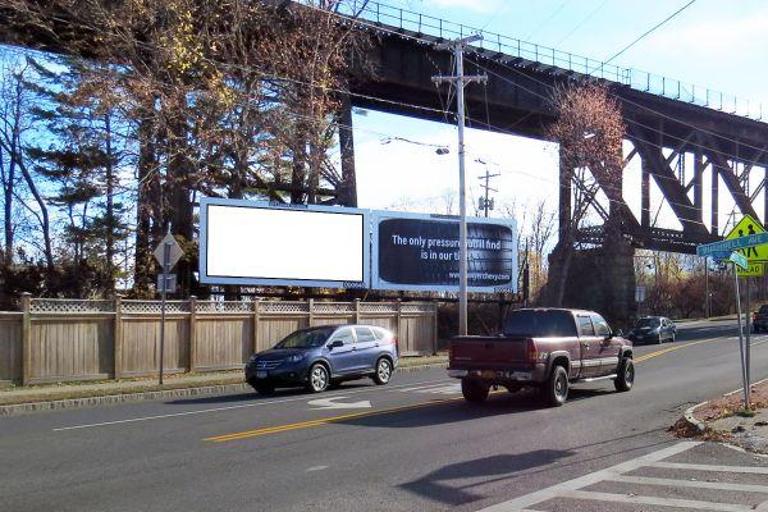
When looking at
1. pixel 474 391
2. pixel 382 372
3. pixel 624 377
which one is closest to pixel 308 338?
pixel 382 372

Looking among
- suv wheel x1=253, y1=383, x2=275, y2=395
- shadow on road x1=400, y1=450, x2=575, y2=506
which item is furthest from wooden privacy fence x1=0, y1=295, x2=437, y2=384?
shadow on road x1=400, y1=450, x2=575, y2=506

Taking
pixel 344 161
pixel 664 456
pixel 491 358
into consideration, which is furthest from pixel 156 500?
pixel 344 161

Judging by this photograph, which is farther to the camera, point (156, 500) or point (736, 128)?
point (736, 128)

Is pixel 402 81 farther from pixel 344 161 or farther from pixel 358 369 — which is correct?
pixel 358 369

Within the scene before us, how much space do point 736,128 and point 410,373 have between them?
48459 mm

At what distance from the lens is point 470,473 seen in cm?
843

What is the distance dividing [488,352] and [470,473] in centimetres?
592

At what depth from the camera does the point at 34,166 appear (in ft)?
105

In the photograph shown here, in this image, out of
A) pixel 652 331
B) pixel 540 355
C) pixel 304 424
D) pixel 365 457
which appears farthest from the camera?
pixel 652 331

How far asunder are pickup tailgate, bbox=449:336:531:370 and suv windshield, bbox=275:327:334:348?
14.2 feet

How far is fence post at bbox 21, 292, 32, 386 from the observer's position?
18.8 metres

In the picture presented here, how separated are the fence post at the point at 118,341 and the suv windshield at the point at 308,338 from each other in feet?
17.9

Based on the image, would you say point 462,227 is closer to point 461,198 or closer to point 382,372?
point 461,198

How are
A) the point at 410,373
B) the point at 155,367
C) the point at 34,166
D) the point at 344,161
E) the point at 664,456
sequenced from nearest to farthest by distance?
the point at 664,456 → the point at 155,367 → the point at 410,373 → the point at 34,166 → the point at 344,161
